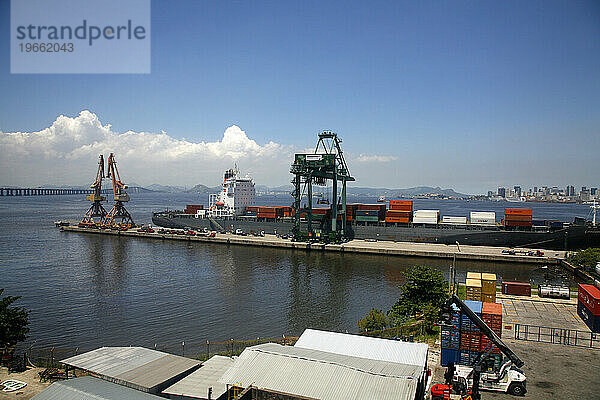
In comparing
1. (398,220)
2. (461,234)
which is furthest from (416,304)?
(398,220)

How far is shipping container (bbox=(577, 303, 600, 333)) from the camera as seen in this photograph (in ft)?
49.0

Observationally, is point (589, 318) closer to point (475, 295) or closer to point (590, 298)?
point (590, 298)

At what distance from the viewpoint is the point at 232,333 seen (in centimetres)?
1739

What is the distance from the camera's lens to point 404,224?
43.7m

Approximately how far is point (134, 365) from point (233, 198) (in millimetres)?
44656

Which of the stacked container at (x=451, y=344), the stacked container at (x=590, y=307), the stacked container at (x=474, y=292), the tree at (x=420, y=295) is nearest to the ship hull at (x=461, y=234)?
the stacked container at (x=590, y=307)

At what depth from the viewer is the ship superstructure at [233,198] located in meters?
54.7

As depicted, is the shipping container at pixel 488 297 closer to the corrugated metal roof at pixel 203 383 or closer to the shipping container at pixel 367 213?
the corrugated metal roof at pixel 203 383

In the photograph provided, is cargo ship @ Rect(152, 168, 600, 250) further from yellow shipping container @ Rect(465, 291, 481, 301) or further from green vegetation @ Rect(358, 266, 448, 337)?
green vegetation @ Rect(358, 266, 448, 337)

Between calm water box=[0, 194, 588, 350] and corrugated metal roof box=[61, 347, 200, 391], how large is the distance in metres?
4.25

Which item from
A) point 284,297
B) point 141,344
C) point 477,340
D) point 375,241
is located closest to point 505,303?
point 477,340

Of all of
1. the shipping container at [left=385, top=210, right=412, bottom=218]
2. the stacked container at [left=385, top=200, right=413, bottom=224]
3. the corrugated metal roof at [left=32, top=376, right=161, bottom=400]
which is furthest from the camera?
the shipping container at [left=385, top=210, right=412, bottom=218]

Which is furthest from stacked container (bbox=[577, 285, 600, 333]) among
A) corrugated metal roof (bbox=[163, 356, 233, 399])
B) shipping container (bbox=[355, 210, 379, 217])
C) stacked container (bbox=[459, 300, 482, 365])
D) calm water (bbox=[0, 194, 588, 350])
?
shipping container (bbox=[355, 210, 379, 217])

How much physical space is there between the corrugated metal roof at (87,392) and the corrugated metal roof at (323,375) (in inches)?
85.1
